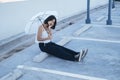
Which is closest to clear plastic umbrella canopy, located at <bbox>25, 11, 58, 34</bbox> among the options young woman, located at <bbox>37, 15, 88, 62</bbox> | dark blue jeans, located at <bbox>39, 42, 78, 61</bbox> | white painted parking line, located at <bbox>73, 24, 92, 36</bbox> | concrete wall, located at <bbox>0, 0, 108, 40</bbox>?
young woman, located at <bbox>37, 15, 88, 62</bbox>

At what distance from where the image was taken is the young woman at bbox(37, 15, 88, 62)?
453cm

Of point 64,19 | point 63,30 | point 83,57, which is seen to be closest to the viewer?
point 83,57

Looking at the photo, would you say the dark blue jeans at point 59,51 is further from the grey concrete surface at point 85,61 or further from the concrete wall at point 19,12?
the concrete wall at point 19,12

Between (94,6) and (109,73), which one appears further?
(94,6)

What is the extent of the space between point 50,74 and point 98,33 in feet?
10.1

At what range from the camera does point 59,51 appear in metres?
4.60

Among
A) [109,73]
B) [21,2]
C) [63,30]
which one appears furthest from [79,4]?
[109,73]

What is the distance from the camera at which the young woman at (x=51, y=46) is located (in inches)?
178

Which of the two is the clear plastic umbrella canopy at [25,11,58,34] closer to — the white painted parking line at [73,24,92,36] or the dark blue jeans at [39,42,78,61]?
the dark blue jeans at [39,42,78,61]

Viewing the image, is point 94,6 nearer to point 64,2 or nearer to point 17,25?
point 64,2

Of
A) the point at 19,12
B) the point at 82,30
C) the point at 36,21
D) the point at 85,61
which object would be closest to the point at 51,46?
the point at 36,21

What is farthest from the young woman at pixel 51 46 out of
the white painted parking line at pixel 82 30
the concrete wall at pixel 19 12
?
the white painted parking line at pixel 82 30

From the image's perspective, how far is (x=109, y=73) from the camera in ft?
13.2

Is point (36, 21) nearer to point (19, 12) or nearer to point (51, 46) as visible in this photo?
point (51, 46)
